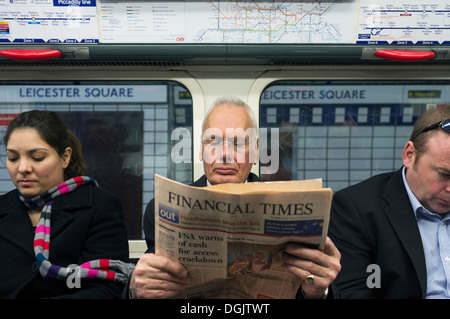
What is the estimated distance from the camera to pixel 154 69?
2.53m

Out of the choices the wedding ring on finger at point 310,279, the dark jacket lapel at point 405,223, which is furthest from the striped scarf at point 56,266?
the dark jacket lapel at point 405,223

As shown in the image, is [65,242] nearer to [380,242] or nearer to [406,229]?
[380,242]

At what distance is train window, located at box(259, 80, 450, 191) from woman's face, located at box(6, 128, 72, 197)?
4.52 feet

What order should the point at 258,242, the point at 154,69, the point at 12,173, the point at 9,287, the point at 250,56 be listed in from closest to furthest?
the point at 258,242, the point at 9,287, the point at 12,173, the point at 250,56, the point at 154,69

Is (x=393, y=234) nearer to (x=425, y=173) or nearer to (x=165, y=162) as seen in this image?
(x=425, y=173)

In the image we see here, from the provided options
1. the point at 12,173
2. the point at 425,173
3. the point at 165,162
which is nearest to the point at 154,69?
the point at 165,162

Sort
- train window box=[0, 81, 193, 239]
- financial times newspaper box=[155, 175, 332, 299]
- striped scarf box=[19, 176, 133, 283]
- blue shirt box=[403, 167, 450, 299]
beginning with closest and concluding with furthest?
1. financial times newspaper box=[155, 175, 332, 299]
2. striped scarf box=[19, 176, 133, 283]
3. blue shirt box=[403, 167, 450, 299]
4. train window box=[0, 81, 193, 239]

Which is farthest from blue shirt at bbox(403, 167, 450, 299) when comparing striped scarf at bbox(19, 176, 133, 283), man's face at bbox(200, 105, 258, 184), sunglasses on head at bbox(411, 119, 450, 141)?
striped scarf at bbox(19, 176, 133, 283)

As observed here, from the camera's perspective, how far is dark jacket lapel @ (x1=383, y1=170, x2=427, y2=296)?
1.92 meters

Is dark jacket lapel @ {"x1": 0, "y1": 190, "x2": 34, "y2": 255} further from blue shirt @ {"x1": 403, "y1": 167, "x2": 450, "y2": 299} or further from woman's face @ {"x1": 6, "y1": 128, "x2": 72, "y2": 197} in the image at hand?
blue shirt @ {"x1": 403, "y1": 167, "x2": 450, "y2": 299}

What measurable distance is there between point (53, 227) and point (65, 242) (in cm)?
12

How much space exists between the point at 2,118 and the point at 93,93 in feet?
2.17

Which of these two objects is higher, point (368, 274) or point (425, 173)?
point (425, 173)

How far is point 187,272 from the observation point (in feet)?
4.63
